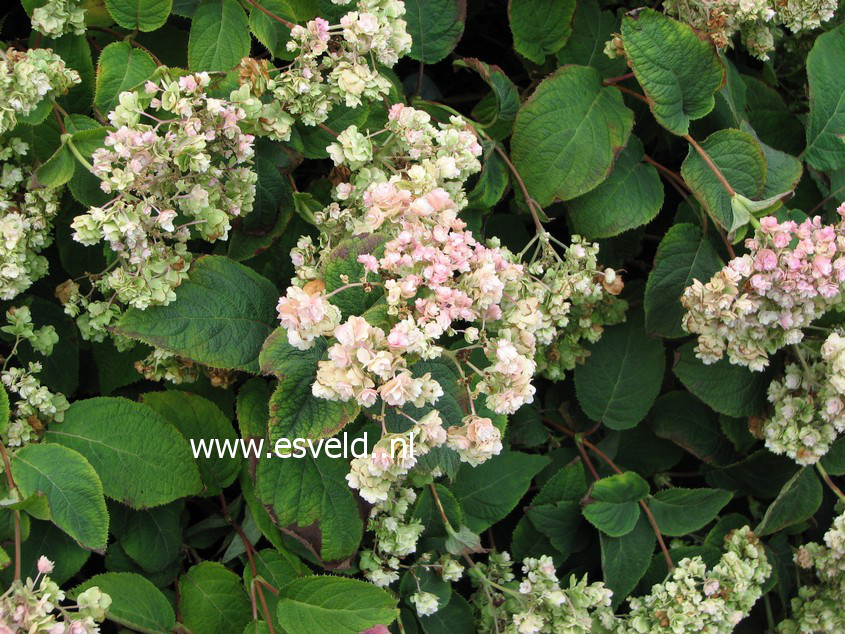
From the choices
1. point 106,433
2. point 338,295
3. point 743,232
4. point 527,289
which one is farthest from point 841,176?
point 106,433

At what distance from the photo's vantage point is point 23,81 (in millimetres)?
1475

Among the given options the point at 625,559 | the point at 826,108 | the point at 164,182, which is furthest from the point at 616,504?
the point at 164,182

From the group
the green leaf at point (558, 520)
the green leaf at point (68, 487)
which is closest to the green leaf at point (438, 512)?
the green leaf at point (558, 520)

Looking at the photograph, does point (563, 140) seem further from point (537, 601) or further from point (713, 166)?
point (537, 601)

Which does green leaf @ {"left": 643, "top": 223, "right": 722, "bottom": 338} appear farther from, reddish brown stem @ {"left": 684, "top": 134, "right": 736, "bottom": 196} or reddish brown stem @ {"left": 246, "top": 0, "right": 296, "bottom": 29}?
reddish brown stem @ {"left": 246, "top": 0, "right": 296, "bottom": 29}

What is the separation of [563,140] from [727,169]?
40cm

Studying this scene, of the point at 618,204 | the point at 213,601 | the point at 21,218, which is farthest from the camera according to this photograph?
the point at 618,204

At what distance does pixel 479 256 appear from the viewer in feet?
4.67

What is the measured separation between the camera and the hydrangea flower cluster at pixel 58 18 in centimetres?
163

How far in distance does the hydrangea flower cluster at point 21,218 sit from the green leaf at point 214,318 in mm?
216

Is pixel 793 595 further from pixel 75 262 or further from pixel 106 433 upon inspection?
pixel 75 262

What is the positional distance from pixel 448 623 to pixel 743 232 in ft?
3.70

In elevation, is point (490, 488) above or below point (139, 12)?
below

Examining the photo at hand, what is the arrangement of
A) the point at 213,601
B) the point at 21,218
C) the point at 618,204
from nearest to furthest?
the point at 21,218
the point at 213,601
the point at 618,204
